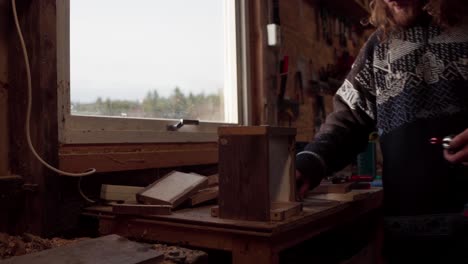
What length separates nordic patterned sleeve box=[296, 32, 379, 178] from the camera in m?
1.43

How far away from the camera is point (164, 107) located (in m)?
1.76

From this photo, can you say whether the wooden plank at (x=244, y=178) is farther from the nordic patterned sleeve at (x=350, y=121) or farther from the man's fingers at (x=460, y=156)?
the man's fingers at (x=460, y=156)

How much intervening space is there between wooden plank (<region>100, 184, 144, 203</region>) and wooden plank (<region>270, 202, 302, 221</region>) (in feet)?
1.47

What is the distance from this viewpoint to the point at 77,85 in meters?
1.42

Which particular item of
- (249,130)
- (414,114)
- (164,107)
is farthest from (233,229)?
(164,107)

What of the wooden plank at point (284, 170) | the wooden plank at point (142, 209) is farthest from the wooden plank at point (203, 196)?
the wooden plank at point (284, 170)

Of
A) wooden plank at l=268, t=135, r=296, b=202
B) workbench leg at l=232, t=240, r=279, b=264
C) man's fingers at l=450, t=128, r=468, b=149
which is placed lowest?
workbench leg at l=232, t=240, r=279, b=264

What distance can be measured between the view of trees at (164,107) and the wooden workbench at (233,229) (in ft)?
1.37

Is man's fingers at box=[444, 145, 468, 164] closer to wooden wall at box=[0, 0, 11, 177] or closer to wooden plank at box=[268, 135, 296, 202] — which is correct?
wooden plank at box=[268, 135, 296, 202]

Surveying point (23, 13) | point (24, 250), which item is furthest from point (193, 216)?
point (23, 13)

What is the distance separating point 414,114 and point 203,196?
27.1 inches

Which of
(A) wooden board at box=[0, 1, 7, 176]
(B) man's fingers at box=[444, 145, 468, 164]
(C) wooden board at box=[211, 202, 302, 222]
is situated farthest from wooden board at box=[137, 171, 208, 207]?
(B) man's fingers at box=[444, 145, 468, 164]

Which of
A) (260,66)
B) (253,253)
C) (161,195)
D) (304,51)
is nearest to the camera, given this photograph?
(253,253)

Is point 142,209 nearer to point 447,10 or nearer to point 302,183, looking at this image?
point 302,183
